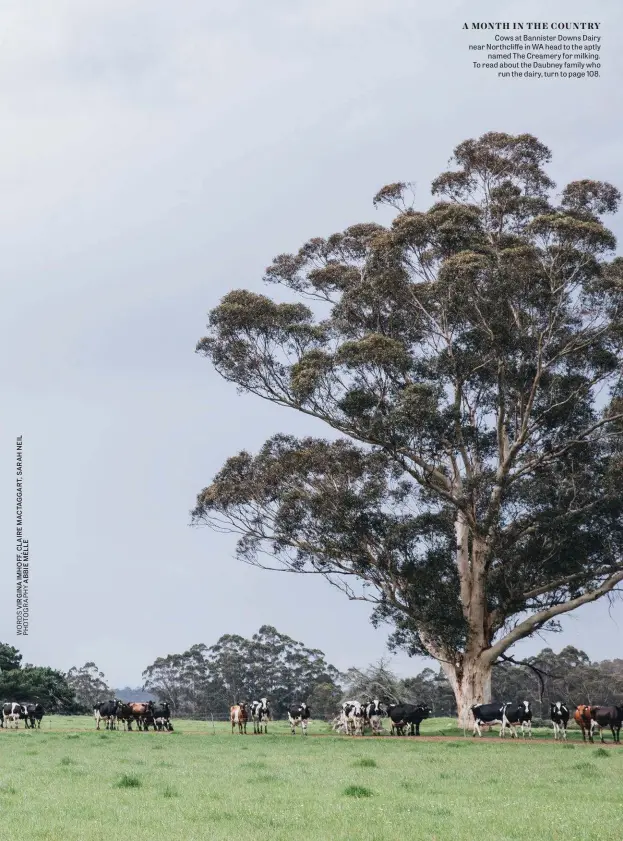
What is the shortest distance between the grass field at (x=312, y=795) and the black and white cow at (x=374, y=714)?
13.5 metres

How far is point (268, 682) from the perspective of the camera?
89875 millimetres

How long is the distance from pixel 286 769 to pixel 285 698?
70.9 m

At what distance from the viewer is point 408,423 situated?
3484cm

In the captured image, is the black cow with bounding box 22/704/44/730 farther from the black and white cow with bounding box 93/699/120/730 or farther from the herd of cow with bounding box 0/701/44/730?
the black and white cow with bounding box 93/699/120/730

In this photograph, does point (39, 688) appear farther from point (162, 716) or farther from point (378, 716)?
point (378, 716)

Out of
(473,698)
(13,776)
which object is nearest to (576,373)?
(473,698)

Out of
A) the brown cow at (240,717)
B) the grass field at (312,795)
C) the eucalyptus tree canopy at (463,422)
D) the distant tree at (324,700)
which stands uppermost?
the eucalyptus tree canopy at (463,422)

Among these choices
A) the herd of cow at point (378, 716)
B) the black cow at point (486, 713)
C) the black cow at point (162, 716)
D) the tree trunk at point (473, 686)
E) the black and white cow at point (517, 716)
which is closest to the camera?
the herd of cow at point (378, 716)

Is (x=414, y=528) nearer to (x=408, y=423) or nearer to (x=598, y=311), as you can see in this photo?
(x=408, y=423)

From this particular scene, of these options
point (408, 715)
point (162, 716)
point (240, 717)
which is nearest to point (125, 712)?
point (162, 716)

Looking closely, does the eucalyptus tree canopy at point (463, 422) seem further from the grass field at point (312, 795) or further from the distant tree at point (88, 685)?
the distant tree at point (88, 685)

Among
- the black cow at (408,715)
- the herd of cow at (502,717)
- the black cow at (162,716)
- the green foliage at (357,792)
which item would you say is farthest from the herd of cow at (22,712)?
the green foliage at (357,792)

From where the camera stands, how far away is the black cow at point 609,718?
3000cm

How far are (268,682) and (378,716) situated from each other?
5282cm
